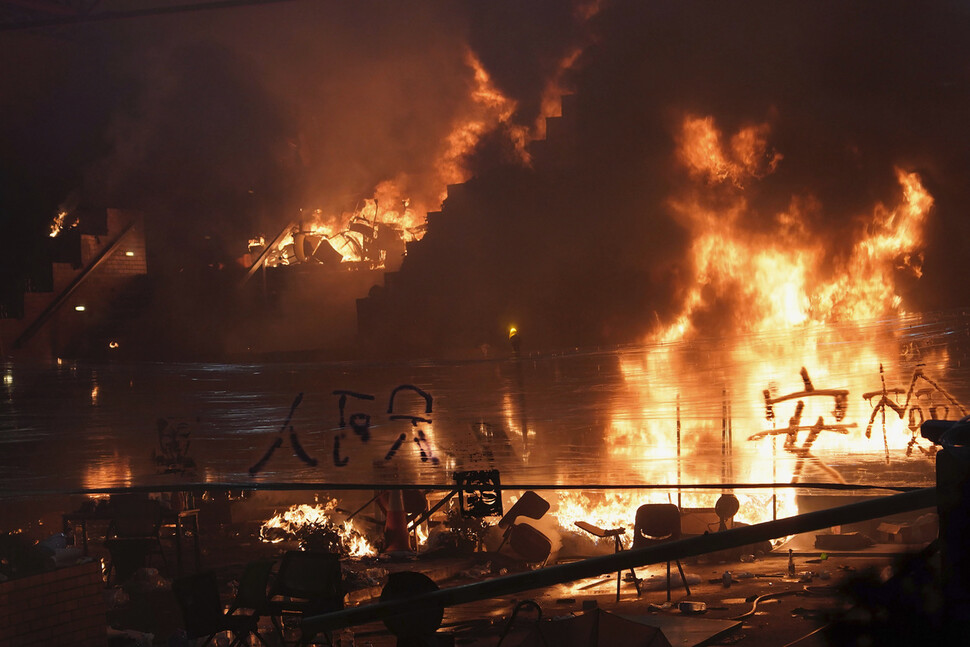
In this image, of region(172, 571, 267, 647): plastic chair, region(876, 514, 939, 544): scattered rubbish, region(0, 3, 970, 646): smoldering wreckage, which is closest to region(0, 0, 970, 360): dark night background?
region(0, 3, 970, 646): smoldering wreckage

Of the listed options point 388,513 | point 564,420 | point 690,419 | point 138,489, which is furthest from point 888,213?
point 388,513

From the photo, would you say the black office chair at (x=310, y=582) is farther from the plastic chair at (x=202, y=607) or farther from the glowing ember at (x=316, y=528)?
the glowing ember at (x=316, y=528)

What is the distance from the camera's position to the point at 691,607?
755 cm

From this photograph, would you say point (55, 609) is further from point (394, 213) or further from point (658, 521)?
point (658, 521)

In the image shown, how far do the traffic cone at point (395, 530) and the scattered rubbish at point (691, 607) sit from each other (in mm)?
3247

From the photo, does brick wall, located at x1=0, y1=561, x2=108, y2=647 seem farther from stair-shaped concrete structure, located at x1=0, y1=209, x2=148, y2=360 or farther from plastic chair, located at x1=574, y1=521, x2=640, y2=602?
plastic chair, located at x1=574, y1=521, x2=640, y2=602

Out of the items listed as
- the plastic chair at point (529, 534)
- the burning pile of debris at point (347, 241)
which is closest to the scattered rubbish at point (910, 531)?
the plastic chair at point (529, 534)

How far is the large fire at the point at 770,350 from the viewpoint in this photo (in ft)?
13.6

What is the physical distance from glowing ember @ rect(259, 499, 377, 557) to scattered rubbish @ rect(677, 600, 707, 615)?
375 cm

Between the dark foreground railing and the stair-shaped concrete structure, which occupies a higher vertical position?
the stair-shaped concrete structure

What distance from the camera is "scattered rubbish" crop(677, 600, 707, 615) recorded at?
24.6 feet

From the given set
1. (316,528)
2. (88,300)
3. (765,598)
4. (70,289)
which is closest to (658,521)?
(765,598)

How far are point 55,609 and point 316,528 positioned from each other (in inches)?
134

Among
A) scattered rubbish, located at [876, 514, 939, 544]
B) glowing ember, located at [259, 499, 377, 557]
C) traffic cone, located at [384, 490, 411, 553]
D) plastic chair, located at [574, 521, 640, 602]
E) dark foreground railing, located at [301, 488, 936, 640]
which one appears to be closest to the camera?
dark foreground railing, located at [301, 488, 936, 640]
